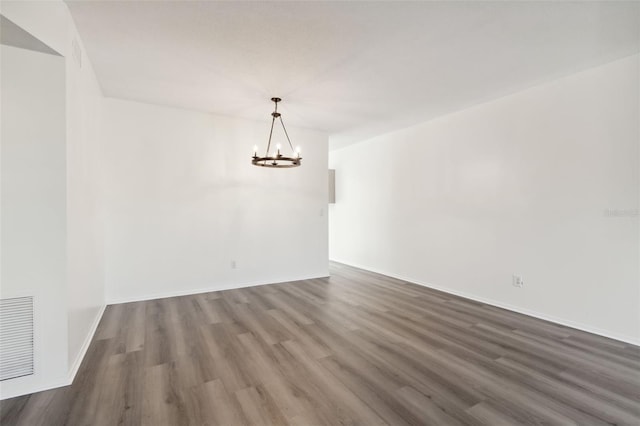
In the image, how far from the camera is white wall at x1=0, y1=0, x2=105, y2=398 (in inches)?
75.4

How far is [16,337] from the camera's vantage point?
195 cm

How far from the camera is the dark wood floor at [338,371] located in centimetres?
179

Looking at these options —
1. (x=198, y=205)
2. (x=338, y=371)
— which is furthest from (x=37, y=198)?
(x=338, y=371)

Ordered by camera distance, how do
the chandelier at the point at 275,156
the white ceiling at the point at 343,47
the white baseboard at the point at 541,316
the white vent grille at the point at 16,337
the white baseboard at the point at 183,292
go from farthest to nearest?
the white baseboard at the point at 183,292
the chandelier at the point at 275,156
the white baseboard at the point at 541,316
the white ceiling at the point at 343,47
the white vent grille at the point at 16,337

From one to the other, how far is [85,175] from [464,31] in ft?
12.2

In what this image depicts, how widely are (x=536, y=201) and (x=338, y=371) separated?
3105 millimetres

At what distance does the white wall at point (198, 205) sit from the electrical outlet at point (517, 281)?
10.2 ft

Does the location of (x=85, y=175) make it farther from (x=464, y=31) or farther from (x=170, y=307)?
(x=464, y=31)

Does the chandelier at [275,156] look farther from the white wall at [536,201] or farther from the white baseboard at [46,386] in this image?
the white baseboard at [46,386]

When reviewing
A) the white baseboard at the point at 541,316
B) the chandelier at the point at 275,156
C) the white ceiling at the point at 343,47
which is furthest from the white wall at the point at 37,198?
the white baseboard at the point at 541,316

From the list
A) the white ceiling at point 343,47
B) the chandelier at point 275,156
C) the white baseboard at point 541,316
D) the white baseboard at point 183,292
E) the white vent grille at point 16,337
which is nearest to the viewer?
the white vent grille at point 16,337

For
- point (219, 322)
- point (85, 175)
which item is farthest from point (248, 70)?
point (219, 322)

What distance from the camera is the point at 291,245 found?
5199 mm

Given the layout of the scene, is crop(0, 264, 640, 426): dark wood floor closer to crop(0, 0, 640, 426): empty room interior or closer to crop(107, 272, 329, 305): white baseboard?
crop(0, 0, 640, 426): empty room interior
